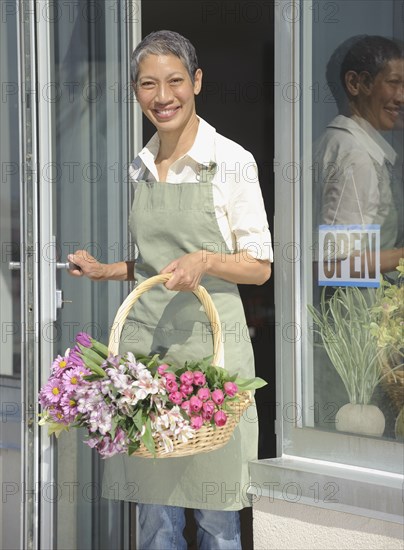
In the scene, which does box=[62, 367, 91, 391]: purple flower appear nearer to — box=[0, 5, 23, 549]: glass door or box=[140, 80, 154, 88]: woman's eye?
box=[0, 5, 23, 549]: glass door

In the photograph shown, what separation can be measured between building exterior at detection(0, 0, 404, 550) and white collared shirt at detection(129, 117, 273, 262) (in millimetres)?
197

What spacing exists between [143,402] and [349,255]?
0.63 metres

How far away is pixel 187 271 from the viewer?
211cm

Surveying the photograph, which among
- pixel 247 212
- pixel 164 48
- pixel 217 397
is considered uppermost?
pixel 164 48

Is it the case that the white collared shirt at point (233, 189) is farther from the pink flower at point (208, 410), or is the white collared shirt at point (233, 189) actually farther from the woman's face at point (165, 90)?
the pink flower at point (208, 410)

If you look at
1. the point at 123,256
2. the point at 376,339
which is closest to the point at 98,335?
the point at 123,256

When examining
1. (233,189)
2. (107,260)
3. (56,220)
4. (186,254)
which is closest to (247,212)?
(233,189)

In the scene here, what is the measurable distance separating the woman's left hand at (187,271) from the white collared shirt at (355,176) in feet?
1.31

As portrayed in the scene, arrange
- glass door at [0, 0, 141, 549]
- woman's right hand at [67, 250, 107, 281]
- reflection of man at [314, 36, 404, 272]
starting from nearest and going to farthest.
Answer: reflection of man at [314, 36, 404, 272]
woman's right hand at [67, 250, 107, 281]
glass door at [0, 0, 141, 549]

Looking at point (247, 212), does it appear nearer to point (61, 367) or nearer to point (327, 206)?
point (327, 206)

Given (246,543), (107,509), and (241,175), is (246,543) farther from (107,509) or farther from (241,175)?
(241,175)

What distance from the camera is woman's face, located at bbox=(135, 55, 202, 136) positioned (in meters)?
2.27

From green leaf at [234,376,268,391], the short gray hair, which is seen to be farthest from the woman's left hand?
the short gray hair

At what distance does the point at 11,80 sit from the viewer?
264 centimetres
